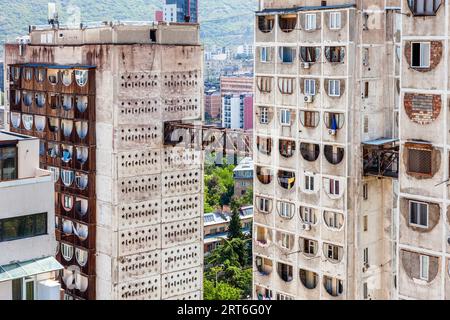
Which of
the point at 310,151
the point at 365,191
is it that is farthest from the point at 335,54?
the point at 365,191

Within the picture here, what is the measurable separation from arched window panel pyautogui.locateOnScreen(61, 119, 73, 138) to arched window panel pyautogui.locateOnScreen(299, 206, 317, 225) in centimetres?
771

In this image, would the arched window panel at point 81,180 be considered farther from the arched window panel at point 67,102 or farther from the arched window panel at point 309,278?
the arched window panel at point 309,278

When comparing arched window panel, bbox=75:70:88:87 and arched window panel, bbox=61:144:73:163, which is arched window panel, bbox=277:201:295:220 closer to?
arched window panel, bbox=75:70:88:87

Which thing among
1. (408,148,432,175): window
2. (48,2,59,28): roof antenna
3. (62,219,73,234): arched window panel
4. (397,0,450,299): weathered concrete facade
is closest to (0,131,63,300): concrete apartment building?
(397,0,450,299): weathered concrete facade

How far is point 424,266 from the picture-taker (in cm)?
1527

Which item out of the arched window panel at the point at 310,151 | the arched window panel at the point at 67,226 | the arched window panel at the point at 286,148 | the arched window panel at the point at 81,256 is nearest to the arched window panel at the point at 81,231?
the arched window panel at the point at 67,226

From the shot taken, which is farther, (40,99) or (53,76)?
(40,99)

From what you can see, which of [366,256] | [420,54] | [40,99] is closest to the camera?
[420,54]

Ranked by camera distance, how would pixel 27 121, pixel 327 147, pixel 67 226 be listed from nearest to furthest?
1. pixel 327 147
2. pixel 67 226
3. pixel 27 121

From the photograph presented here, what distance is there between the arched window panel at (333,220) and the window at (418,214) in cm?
486

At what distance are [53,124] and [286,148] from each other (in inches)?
314

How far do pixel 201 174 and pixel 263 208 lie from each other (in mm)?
3963

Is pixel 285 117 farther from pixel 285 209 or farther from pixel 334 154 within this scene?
pixel 285 209
